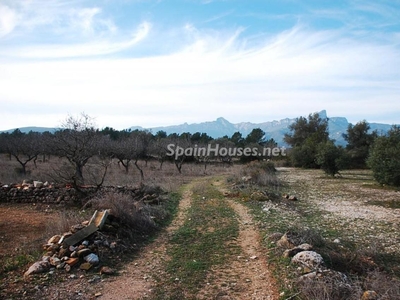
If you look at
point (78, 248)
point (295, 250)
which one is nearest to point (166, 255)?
point (78, 248)

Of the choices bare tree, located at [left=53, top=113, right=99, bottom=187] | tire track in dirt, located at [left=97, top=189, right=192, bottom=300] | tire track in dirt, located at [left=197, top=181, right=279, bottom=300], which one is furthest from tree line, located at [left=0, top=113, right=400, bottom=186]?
tire track in dirt, located at [left=197, top=181, right=279, bottom=300]

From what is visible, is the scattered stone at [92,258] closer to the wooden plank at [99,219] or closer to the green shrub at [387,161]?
the wooden plank at [99,219]

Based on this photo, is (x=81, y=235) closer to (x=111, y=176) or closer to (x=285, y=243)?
(x=285, y=243)

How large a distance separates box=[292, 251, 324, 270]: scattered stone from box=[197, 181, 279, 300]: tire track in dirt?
632mm

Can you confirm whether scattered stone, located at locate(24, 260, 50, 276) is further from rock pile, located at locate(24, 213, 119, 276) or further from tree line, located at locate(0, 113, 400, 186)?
tree line, located at locate(0, 113, 400, 186)

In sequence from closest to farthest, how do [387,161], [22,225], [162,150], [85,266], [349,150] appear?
[85,266] < [22,225] < [387,161] < [162,150] < [349,150]

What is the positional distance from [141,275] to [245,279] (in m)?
1.97

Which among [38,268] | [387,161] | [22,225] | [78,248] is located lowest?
[22,225]

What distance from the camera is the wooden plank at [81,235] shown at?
6.47 meters

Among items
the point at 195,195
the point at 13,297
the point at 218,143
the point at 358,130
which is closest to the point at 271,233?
the point at 13,297

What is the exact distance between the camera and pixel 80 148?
15.8m

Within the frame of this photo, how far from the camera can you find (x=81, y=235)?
6.72 meters

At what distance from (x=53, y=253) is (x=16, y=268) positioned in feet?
2.28

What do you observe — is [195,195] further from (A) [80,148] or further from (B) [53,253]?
(B) [53,253]
